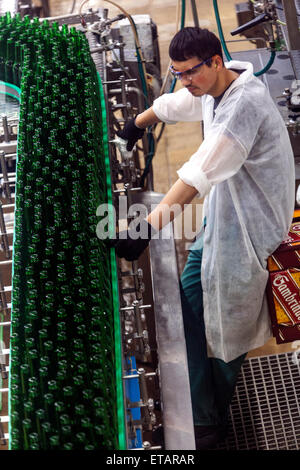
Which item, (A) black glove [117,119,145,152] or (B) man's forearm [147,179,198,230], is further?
(A) black glove [117,119,145,152]

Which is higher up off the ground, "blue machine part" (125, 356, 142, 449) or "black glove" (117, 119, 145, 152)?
"black glove" (117, 119, 145, 152)

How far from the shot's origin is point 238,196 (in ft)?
5.97

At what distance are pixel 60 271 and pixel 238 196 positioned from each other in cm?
61

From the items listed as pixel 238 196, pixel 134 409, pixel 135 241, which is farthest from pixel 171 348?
pixel 238 196

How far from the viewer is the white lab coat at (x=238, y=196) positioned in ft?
5.42

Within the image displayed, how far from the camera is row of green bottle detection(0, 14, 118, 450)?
1.41 m

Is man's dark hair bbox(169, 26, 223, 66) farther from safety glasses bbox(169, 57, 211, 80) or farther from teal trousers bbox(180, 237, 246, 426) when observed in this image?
teal trousers bbox(180, 237, 246, 426)

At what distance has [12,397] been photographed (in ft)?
4.71

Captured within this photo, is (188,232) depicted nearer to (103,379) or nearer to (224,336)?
(224,336)

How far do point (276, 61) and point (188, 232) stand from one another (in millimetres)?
875

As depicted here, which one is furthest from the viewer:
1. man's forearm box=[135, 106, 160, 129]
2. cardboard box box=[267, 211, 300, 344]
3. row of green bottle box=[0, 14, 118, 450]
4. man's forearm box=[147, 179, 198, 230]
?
man's forearm box=[135, 106, 160, 129]

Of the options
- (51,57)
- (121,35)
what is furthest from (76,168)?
(121,35)

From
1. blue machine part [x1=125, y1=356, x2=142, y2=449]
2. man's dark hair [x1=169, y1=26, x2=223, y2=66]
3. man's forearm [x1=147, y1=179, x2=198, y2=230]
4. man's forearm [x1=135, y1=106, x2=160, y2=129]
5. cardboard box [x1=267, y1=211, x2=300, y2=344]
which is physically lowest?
blue machine part [x1=125, y1=356, x2=142, y2=449]

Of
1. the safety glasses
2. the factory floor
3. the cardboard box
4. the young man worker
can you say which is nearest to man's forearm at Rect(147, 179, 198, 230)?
the young man worker
